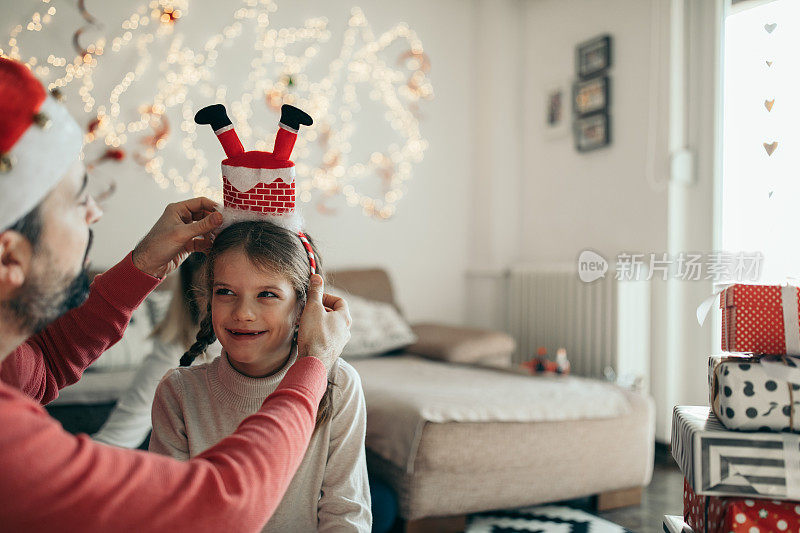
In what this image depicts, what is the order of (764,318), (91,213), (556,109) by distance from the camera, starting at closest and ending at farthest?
(91,213), (764,318), (556,109)

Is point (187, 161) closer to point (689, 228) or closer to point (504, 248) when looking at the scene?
point (504, 248)

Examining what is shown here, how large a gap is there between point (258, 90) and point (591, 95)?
1.68m

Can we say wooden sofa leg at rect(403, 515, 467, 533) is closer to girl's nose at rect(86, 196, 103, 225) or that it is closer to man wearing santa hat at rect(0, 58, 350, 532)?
man wearing santa hat at rect(0, 58, 350, 532)

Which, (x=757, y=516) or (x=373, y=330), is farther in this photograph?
(x=373, y=330)

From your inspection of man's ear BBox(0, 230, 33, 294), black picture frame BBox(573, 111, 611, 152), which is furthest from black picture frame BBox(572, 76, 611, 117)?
man's ear BBox(0, 230, 33, 294)

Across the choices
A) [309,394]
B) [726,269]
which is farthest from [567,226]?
[309,394]

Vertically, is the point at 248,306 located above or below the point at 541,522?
above

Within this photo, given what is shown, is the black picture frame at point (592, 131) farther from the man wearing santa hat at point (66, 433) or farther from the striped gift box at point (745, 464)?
the man wearing santa hat at point (66, 433)

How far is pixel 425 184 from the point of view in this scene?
3.62 meters

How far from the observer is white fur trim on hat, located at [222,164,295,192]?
3.37 ft

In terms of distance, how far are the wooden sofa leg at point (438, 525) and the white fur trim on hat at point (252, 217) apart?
113 cm

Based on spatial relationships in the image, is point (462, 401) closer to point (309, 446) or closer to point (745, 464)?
point (309, 446)

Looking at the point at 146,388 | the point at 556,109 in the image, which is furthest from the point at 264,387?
the point at 556,109

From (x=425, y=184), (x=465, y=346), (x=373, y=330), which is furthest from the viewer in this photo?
(x=425, y=184)
